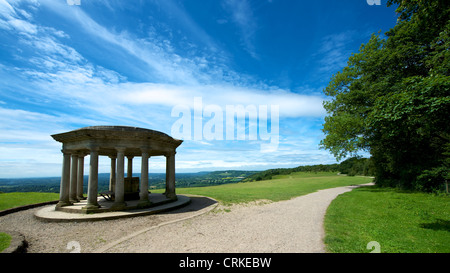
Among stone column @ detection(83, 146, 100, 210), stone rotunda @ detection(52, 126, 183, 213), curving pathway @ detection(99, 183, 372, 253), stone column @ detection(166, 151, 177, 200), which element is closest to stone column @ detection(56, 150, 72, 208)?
stone rotunda @ detection(52, 126, 183, 213)

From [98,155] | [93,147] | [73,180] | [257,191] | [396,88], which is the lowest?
[257,191]

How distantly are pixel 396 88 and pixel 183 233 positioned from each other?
2110 centimetres

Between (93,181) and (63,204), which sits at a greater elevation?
(93,181)

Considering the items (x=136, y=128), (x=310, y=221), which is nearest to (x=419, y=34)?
(x=310, y=221)

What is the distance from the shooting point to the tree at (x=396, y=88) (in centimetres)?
1331

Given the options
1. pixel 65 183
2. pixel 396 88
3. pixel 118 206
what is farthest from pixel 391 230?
pixel 65 183

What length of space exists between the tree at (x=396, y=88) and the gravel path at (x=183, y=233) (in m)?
7.00

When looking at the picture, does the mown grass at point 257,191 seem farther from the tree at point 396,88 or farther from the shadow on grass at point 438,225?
the shadow on grass at point 438,225

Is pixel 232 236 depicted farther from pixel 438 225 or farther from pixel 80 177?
pixel 80 177

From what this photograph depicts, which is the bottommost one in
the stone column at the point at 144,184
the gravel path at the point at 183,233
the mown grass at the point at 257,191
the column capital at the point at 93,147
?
the mown grass at the point at 257,191

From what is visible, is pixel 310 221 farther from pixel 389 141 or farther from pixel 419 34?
pixel 419 34

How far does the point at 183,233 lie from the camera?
27.8 ft

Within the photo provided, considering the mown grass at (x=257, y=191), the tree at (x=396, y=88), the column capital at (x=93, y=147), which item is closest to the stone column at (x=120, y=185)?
the column capital at (x=93, y=147)

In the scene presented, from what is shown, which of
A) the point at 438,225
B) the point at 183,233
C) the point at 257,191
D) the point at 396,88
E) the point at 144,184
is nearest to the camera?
the point at 183,233
